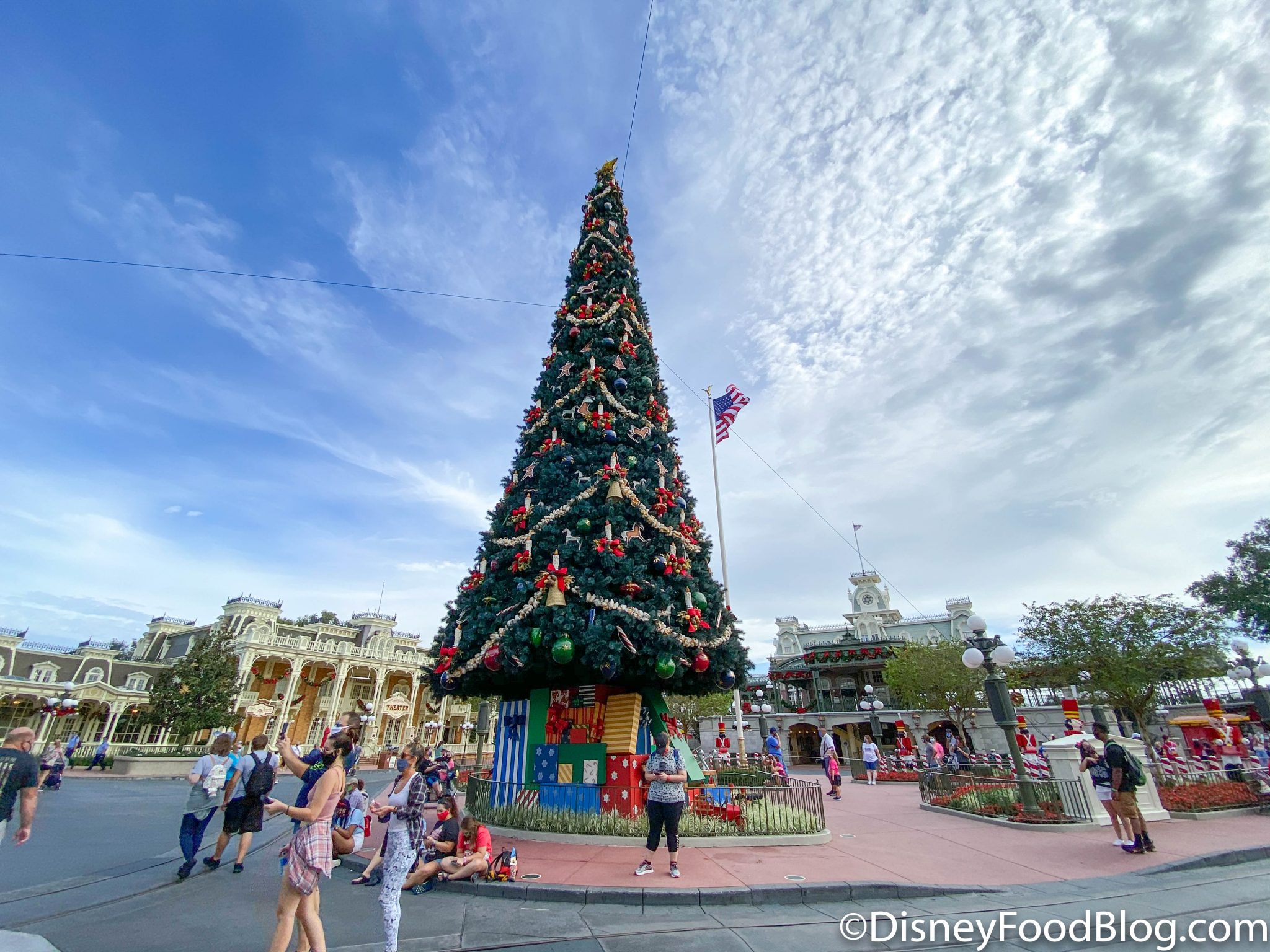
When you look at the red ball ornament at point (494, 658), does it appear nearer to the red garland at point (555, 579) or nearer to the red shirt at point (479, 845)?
the red garland at point (555, 579)

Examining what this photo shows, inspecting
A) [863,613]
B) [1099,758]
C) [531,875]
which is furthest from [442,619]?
[863,613]

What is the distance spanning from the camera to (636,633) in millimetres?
9219

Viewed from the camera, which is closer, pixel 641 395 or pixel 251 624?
pixel 641 395

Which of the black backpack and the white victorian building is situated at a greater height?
the white victorian building

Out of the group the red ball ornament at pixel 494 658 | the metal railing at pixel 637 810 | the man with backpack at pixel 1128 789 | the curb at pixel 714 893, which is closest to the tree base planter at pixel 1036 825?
the man with backpack at pixel 1128 789

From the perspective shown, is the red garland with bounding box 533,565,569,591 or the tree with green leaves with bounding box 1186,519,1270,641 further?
the tree with green leaves with bounding box 1186,519,1270,641

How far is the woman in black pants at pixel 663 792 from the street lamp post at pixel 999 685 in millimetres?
7674

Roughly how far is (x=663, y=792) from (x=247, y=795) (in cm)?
555

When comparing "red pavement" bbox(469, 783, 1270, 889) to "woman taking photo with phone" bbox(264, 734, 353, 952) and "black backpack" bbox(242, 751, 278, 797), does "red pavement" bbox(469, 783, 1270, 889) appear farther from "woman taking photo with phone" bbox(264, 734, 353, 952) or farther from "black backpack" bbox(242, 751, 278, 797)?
"black backpack" bbox(242, 751, 278, 797)

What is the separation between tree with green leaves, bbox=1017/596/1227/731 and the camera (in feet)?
77.5

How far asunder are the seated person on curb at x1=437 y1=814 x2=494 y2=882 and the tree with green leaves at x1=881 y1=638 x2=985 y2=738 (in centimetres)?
3204

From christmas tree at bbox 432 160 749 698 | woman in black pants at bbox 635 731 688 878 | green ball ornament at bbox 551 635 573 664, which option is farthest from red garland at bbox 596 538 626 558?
woman in black pants at bbox 635 731 688 878

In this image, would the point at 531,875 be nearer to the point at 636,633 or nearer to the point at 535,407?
the point at 636,633

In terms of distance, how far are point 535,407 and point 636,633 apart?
607cm
